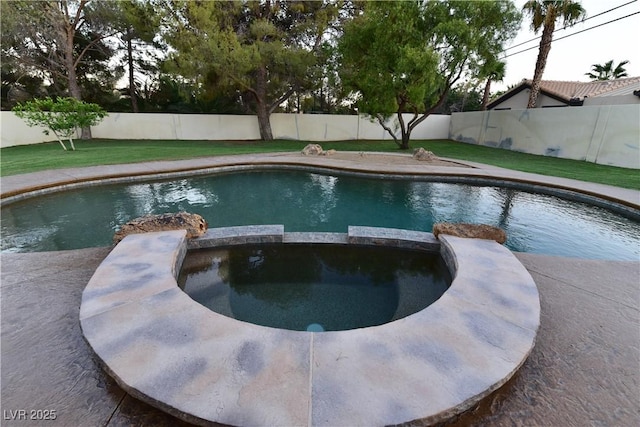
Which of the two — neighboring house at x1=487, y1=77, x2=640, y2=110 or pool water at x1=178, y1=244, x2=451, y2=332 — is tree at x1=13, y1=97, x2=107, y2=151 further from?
neighboring house at x1=487, y1=77, x2=640, y2=110

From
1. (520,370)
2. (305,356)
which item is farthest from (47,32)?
(520,370)

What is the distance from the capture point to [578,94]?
15.1 meters

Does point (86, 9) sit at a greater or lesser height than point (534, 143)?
greater

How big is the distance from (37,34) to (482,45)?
17.4 meters

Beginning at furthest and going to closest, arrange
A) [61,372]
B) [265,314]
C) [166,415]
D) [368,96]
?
[368,96]
[265,314]
[61,372]
[166,415]

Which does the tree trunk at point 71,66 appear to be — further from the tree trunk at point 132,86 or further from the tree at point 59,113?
the tree at point 59,113

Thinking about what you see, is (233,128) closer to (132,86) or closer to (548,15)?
(132,86)

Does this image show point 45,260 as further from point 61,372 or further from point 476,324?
point 476,324


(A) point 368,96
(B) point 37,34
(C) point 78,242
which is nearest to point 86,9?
(B) point 37,34

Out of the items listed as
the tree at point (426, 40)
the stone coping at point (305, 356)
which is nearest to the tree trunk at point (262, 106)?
the tree at point (426, 40)

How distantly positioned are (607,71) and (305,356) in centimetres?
2983

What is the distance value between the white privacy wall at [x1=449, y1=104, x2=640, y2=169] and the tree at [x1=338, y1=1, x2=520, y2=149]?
12.0 feet

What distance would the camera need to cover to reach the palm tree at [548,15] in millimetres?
10797

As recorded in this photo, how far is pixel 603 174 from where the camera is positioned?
807cm
